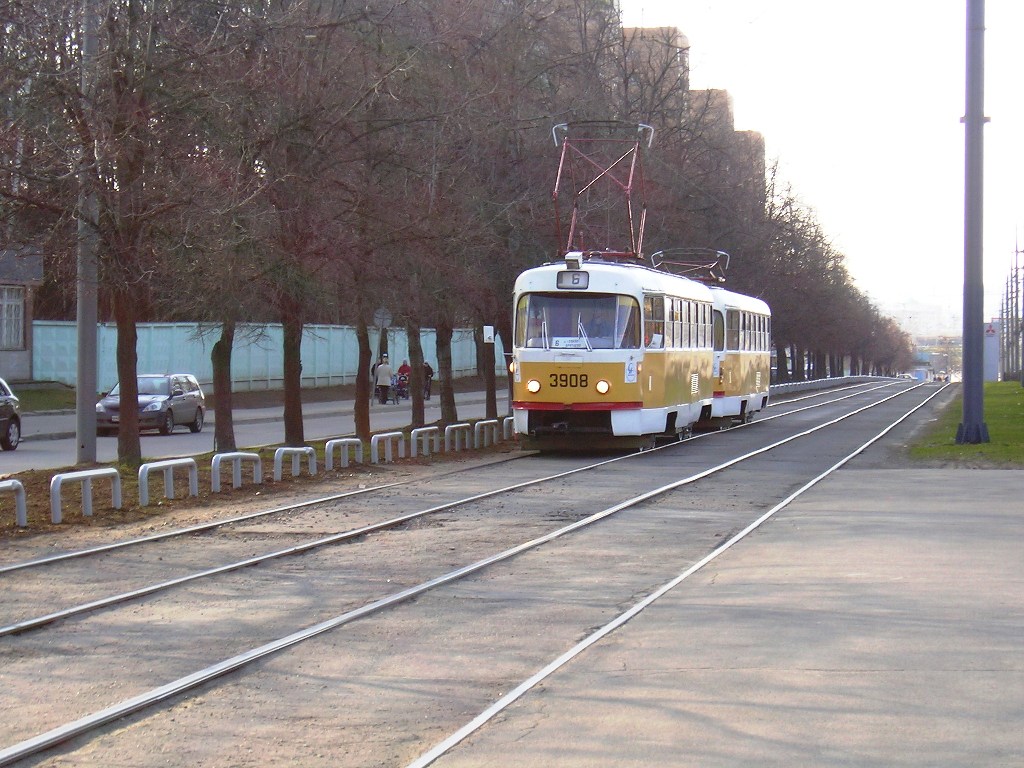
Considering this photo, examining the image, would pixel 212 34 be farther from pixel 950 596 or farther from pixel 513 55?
pixel 513 55

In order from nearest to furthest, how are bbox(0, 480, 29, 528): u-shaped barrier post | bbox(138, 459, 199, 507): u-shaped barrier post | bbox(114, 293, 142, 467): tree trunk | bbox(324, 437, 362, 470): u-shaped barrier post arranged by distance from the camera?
→ bbox(0, 480, 29, 528): u-shaped barrier post < bbox(138, 459, 199, 507): u-shaped barrier post < bbox(114, 293, 142, 467): tree trunk < bbox(324, 437, 362, 470): u-shaped barrier post

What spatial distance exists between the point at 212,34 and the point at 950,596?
1139 centimetres

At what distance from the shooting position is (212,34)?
687 inches

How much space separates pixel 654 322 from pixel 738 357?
1083cm

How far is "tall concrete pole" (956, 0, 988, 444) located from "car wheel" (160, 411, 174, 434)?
18566 mm

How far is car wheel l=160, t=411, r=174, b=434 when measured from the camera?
3525 centimetres

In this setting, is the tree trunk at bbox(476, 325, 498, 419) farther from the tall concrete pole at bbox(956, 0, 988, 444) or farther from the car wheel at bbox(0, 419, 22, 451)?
the tall concrete pole at bbox(956, 0, 988, 444)

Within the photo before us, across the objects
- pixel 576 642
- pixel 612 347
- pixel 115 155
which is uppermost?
pixel 115 155

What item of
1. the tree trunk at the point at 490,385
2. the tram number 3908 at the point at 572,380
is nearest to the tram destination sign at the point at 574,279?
the tram number 3908 at the point at 572,380

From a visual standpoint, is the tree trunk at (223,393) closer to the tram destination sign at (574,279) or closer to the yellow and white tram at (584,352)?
the yellow and white tram at (584,352)

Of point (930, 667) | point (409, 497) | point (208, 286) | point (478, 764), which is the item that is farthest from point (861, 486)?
point (478, 764)

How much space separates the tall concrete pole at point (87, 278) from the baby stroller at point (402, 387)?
38.1 m

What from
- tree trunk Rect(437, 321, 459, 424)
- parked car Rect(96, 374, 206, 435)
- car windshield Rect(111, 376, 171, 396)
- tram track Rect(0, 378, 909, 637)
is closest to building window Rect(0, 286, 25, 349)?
parked car Rect(96, 374, 206, 435)

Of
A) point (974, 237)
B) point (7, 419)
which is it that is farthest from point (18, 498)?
point (974, 237)
